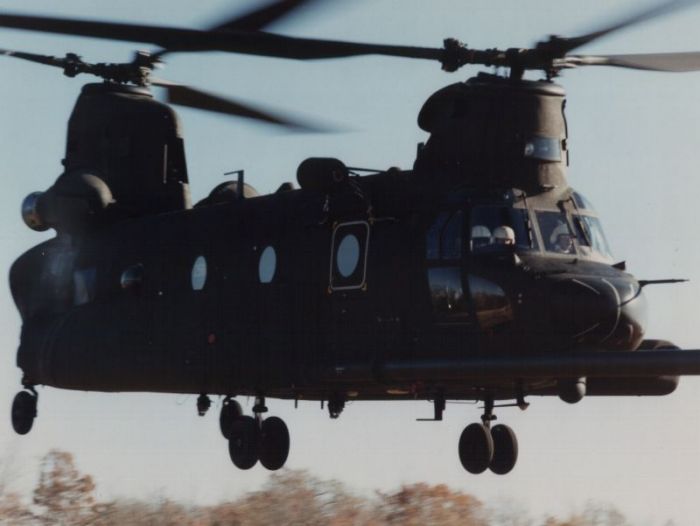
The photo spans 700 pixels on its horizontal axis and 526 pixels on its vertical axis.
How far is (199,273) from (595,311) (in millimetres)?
5618

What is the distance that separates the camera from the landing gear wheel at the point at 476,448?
1683cm

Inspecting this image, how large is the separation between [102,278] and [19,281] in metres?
2.26

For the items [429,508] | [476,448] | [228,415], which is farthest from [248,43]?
[429,508]

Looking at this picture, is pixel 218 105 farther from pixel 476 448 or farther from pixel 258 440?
pixel 476 448

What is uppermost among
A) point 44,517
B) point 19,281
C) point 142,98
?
point 142,98

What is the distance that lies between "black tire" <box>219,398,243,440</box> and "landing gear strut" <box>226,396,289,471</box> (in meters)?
0.76

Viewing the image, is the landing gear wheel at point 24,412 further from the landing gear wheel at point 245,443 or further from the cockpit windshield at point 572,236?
the cockpit windshield at point 572,236

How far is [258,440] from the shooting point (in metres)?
18.0

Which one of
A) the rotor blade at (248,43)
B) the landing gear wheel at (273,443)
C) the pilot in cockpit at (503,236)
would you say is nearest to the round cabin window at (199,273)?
the landing gear wheel at (273,443)

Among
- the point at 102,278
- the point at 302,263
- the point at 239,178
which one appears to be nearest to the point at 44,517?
the point at 102,278

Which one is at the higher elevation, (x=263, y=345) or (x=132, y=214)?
(x=132, y=214)

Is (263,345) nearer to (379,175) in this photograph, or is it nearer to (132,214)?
(379,175)

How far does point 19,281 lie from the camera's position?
21.8 meters

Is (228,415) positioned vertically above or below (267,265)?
below
